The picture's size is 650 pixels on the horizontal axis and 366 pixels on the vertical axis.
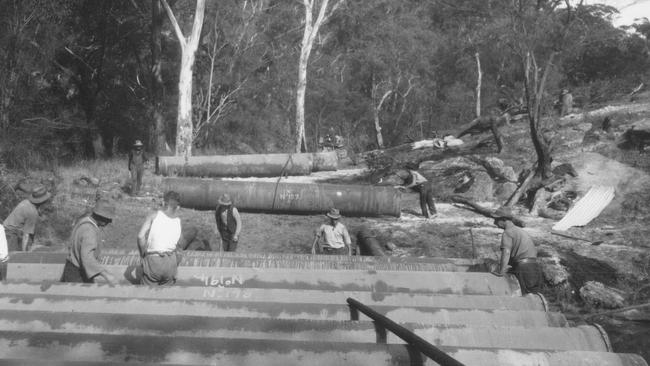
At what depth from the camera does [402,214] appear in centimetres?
1623

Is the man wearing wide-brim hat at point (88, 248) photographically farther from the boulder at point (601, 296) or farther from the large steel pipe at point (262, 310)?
the boulder at point (601, 296)

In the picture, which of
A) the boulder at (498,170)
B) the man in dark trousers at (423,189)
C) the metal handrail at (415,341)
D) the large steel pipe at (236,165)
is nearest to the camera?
the metal handrail at (415,341)

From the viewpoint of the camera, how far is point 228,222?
33.7ft

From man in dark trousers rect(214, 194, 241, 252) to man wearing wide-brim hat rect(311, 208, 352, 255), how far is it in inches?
51.8

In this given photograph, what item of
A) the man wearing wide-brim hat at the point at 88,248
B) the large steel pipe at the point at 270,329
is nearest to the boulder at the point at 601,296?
the large steel pipe at the point at 270,329

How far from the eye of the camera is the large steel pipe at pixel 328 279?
628 cm

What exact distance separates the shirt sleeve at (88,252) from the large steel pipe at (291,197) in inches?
388

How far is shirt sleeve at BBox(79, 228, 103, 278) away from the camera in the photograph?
18.7 ft

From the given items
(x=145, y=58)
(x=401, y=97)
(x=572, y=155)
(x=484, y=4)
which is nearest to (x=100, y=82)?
(x=145, y=58)

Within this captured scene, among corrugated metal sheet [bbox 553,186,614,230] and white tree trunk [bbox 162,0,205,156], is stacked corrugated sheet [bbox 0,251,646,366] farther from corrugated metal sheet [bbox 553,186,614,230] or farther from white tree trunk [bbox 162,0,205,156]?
white tree trunk [bbox 162,0,205,156]

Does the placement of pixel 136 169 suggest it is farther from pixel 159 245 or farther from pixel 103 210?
pixel 159 245

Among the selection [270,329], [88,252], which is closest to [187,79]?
[88,252]

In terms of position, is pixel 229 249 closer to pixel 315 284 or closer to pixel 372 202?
pixel 315 284

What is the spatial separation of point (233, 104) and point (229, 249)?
23026 mm
